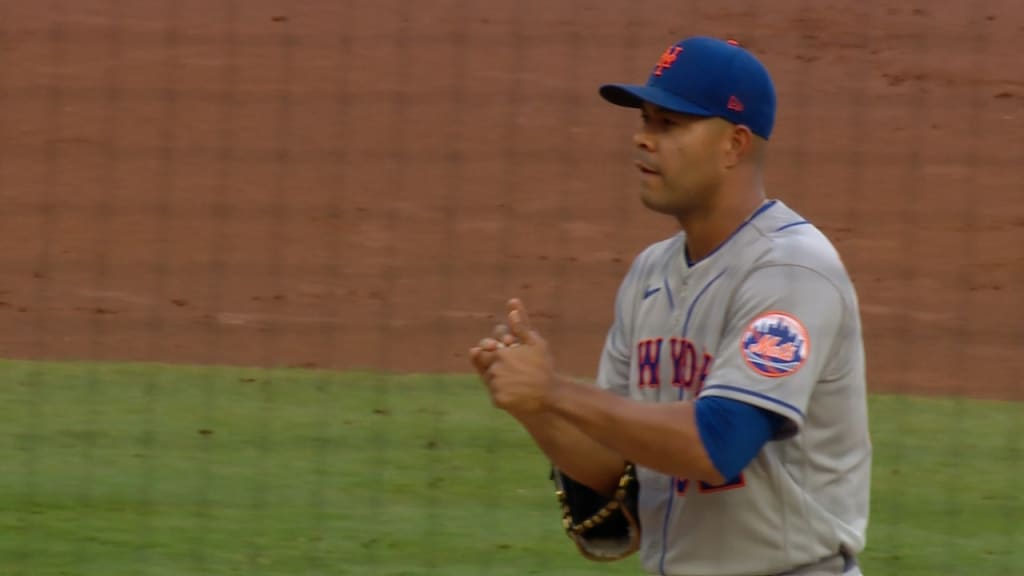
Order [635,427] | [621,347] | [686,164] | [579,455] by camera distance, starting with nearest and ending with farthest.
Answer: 1. [635,427]
2. [686,164]
3. [579,455]
4. [621,347]

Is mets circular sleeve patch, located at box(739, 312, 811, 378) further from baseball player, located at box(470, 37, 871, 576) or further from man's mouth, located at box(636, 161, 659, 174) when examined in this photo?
man's mouth, located at box(636, 161, 659, 174)

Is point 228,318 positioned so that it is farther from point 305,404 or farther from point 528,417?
point 528,417

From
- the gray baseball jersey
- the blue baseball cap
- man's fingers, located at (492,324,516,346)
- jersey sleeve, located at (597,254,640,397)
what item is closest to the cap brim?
the blue baseball cap

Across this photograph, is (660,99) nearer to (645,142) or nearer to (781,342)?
(645,142)

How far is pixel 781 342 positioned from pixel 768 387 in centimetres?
7

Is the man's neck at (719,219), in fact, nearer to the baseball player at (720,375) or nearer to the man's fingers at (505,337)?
the baseball player at (720,375)

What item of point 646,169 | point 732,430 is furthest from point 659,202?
point 732,430

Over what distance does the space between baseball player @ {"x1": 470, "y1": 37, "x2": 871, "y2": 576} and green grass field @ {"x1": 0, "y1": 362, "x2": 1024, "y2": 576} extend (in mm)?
2608

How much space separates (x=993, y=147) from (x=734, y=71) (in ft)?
37.0

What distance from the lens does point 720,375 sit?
2877 millimetres

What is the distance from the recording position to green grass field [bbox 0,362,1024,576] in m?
5.75

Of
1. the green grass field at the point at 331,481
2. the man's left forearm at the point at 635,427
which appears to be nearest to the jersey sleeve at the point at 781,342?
the man's left forearm at the point at 635,427

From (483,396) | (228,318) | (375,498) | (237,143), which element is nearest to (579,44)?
(237,143)

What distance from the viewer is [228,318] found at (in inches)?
403
